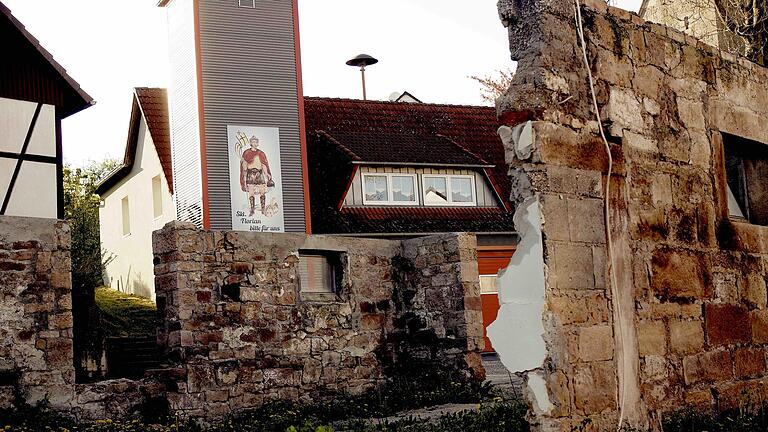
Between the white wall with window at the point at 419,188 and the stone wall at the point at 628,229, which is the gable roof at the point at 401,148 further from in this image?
the stone wall at the point at 628,229

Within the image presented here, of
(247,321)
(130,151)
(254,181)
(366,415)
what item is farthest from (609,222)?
(130,151)

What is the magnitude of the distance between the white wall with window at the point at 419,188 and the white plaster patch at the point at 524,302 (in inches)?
593

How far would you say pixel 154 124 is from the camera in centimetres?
2361

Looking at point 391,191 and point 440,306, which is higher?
point 391,191

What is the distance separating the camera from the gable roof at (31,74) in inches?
587

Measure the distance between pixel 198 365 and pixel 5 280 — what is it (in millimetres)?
1956

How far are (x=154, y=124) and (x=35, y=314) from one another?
1466 cm

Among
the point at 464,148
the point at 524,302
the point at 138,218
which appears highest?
the point at 464,148

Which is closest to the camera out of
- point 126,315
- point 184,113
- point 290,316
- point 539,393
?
point 539,393

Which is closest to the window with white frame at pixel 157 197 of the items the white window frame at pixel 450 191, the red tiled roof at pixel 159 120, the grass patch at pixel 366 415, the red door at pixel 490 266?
the red tiled roof at pixel 159 120

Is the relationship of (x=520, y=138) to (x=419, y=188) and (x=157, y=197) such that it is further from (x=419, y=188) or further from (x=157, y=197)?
(x=157, y=197)

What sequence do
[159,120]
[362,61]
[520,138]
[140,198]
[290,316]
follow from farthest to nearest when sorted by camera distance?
[362,61], [140,198], [159,120], [290,316], [520,138]

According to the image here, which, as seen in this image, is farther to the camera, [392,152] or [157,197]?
[157,197]

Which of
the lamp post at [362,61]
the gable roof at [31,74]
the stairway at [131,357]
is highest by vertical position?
the lamp post at [362,61]
